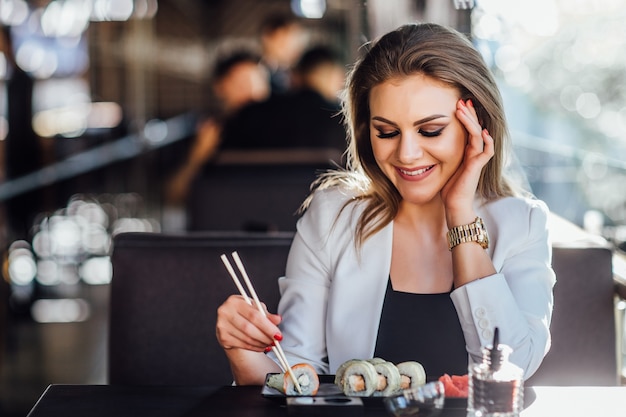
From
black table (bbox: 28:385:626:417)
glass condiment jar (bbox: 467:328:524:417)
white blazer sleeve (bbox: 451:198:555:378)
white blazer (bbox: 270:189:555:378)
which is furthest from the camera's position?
white blazer (bbox: 270:189:555:378)

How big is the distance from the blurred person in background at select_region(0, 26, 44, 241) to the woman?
372 cm

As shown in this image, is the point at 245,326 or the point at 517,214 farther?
the point at 517,214

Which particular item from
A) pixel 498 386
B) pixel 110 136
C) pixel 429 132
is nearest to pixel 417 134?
pixel 429 132

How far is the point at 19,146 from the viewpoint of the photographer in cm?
539

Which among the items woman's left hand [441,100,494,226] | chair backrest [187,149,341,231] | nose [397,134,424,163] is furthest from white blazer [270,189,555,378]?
chair backrest [187,149,341,231]

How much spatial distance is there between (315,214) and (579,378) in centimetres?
77

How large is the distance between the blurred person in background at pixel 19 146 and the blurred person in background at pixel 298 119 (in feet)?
4.15

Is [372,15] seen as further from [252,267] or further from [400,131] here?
[400,131]

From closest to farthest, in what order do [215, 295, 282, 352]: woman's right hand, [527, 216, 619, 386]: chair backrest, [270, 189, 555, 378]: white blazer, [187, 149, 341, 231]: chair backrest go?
[215, 295, 282, 352]: woman's right hand
[270, 189, 555, 378]: white blazer
[527, 216, 619, 386]: chair backrest
[187, 149, 341, 231]: chair backrest

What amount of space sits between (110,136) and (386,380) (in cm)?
650

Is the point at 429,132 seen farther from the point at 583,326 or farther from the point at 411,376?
the point at 583,326

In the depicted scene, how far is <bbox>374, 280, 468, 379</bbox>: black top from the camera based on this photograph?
1754mm

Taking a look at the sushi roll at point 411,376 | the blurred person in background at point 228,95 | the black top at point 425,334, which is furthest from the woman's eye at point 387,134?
the blurred person in background at point 228,95

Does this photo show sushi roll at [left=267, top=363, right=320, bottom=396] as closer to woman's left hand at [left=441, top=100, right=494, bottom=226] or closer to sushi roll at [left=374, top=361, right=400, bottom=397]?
sushi roll at [left=374, top=361, right=400, bottom=397]
